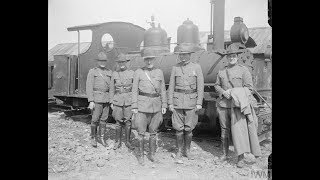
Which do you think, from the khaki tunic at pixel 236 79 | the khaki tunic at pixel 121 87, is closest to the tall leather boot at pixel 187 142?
the khaki tunic at pixel 236 79

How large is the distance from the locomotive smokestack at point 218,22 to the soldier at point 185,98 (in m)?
1.58

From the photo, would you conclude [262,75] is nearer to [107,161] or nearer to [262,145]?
[262,145]

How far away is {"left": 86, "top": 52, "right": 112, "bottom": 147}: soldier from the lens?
231 inches

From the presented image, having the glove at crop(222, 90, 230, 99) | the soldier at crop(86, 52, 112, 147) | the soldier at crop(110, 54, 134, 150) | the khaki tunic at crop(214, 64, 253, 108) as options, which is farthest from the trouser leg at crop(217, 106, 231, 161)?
the soldier at crop(86, 52, 112, 147)

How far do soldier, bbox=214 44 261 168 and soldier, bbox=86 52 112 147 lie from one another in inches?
86.2

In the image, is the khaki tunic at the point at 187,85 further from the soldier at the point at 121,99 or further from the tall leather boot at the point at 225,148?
the soldier at the point at 121,99

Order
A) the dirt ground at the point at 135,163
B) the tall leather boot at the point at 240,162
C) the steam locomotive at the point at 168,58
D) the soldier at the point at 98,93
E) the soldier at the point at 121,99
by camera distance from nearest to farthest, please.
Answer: the dirt ground at the point at 135,163
the tall leather boot at the point at 240,162
the soldier at the point at 121,99
the soldier at the point at 98,93
the steam locomotive at the point at 168,58

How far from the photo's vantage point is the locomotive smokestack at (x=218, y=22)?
6.18 metres

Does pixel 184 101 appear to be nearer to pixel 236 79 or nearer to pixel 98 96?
pixel 236 79

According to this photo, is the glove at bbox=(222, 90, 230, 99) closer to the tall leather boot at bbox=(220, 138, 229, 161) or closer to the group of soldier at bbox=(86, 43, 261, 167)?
the group of soldier at bbox=(86, 43, 261, 167)

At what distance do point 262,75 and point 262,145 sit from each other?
5.13ft

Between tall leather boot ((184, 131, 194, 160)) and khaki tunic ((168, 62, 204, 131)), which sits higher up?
khaki tunic ((168, 62, 204, 131))

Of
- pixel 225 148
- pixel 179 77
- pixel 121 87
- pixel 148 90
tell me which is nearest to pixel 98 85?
pixel 121 87
